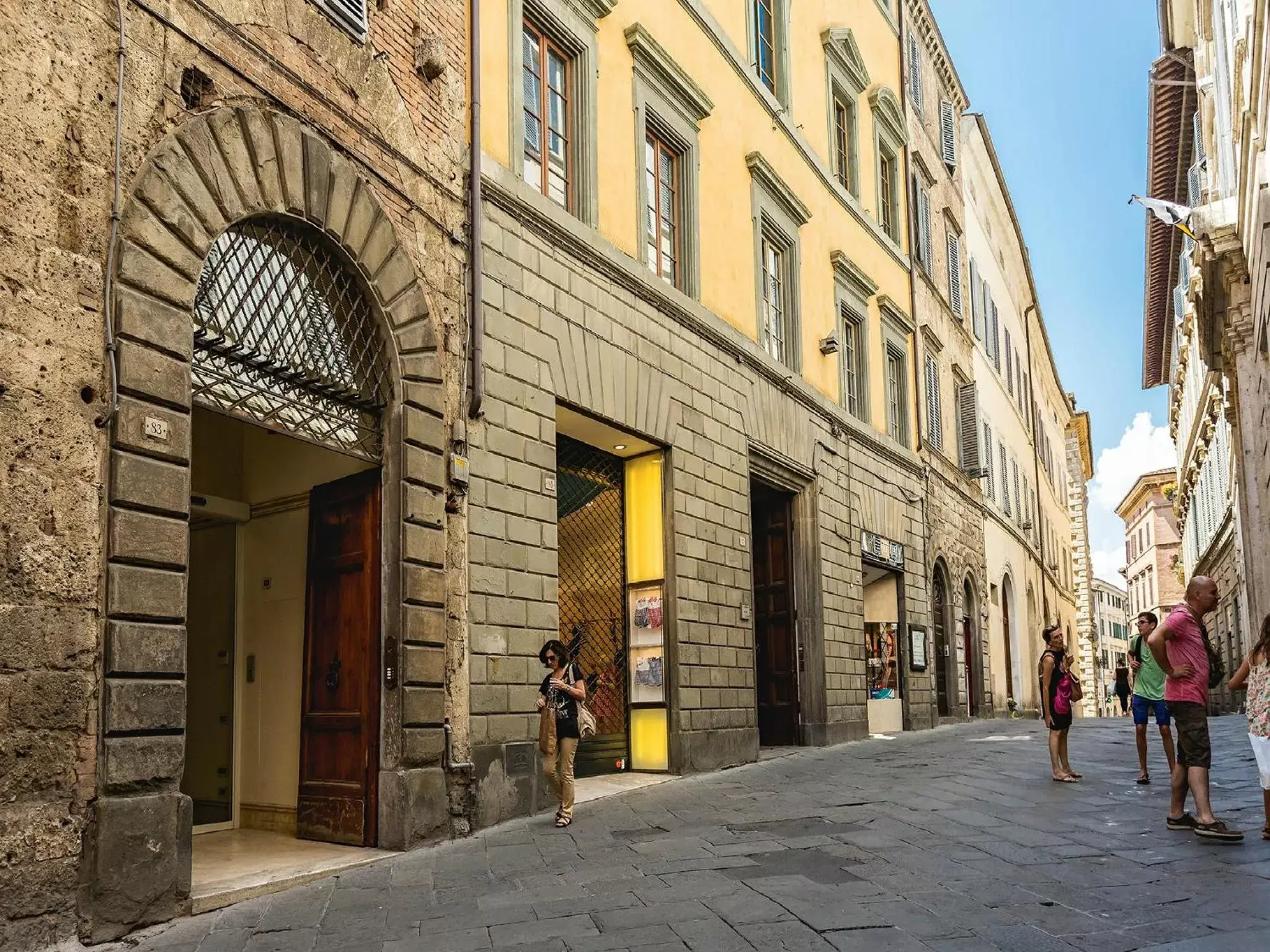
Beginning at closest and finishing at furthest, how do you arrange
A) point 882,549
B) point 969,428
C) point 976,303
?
point 882,549, point 969,428, point 976,303

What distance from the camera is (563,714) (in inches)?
334

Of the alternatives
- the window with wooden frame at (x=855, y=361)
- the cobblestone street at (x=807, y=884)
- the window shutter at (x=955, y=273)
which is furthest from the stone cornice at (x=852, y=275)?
the cobblestone street at (x=807, y=884)

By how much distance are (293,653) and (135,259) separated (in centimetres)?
381

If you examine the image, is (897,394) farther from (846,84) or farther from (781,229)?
(781,229)

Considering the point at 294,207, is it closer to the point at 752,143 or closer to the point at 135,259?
the point at 135,259

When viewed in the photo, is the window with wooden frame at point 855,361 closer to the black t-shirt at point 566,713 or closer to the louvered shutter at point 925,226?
the louvered shutter at point 925,226

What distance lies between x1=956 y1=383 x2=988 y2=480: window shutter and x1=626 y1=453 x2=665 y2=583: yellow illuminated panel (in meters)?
14.4


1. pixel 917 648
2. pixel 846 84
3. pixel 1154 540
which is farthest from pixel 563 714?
pixel 1154 540

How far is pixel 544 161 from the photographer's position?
422 inches

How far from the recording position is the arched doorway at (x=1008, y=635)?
28797 mm

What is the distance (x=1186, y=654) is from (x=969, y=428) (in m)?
18.0

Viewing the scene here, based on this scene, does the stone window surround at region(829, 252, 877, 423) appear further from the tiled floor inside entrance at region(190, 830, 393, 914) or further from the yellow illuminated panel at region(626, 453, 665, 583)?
the tiled floor inside entrance at region(190, 830, 393, 914)

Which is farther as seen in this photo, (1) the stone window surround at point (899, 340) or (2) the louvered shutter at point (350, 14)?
(1) the stone window surround at point (899, 340)

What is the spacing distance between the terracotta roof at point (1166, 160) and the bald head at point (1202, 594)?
63.7 feet
